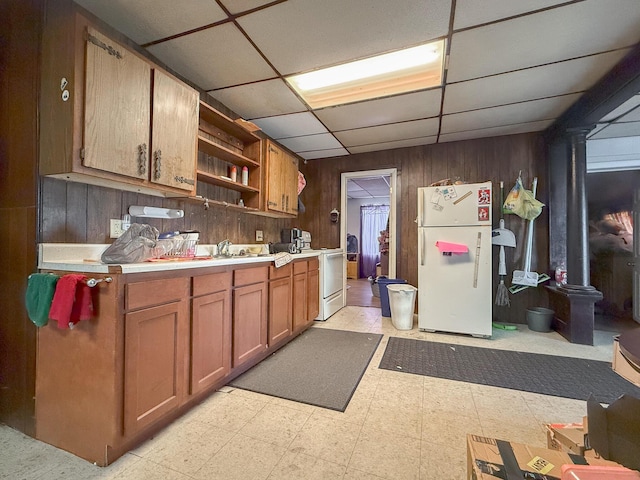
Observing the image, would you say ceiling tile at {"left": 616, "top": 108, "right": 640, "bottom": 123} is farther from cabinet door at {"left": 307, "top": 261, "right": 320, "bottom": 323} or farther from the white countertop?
the white countertop

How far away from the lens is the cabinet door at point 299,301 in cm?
285

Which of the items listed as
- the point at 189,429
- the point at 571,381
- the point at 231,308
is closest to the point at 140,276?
the point at 231,308

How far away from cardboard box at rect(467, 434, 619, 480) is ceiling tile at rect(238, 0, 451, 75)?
2.12 meters

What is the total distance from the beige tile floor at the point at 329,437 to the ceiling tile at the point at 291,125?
8.70 ft

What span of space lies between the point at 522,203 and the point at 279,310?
3.04 metres

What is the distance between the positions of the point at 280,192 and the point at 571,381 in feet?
10.2

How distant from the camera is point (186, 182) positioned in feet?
6.66

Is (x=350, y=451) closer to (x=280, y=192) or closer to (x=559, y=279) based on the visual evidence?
(x=280, y=192)

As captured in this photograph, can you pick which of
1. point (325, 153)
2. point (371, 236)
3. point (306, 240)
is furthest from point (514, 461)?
point (371, 236)

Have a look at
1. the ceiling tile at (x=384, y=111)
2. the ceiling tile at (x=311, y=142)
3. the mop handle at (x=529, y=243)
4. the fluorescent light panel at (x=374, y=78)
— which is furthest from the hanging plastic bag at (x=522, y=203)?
the ceiling tile at (x=311, y=142)

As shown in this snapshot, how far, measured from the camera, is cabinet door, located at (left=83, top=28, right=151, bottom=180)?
143 cm

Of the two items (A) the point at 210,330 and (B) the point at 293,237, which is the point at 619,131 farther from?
(A) the point at 210,330

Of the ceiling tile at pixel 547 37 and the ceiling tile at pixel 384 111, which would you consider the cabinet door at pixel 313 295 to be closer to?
the ceiling tile at pixel 384 111

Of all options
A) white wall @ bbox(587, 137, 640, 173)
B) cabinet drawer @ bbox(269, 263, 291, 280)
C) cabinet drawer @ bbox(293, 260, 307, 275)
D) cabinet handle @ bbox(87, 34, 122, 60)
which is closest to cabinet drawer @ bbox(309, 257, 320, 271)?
cabinet drawer @ bbox(293, 260, 307, 275)
